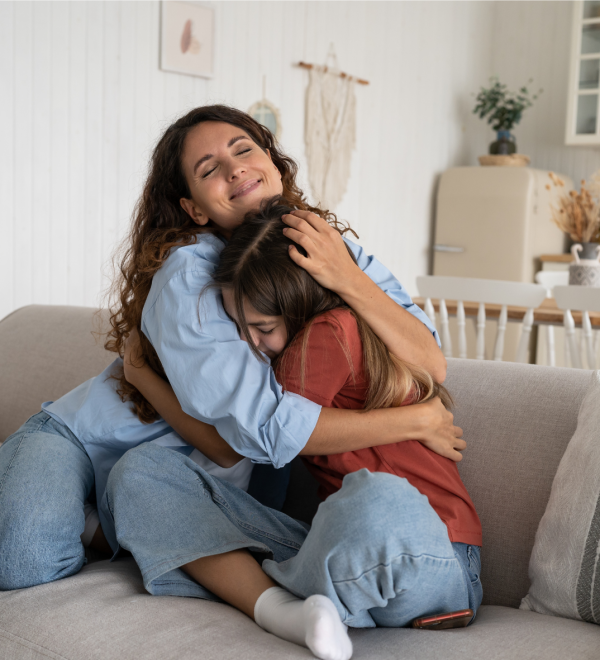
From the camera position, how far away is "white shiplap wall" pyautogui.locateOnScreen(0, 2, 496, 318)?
2818mm

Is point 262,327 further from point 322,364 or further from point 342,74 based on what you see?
point 342,74

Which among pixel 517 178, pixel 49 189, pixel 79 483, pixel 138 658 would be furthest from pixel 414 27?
pixel 138 658

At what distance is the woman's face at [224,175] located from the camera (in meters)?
1.35

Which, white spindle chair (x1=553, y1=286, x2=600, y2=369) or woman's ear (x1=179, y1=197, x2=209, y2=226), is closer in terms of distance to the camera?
woman's ear (x1=179, y1=197, x2=209, y2=226)

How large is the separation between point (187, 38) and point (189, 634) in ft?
9.85

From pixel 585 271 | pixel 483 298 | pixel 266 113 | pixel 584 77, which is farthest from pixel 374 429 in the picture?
pixel 584 77

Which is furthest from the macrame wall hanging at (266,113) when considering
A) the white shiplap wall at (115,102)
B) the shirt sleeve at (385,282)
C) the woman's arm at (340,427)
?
the woman's arm at (340,427)

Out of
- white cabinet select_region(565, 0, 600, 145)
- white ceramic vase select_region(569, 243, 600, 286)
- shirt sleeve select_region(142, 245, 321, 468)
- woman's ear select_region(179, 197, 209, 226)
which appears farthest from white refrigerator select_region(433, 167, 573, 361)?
shirt sleeve select_region(142, 245, 321, 468)

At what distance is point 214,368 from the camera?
1.12 m

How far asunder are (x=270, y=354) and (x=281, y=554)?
0.34 m

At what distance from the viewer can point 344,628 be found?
903 millimetres

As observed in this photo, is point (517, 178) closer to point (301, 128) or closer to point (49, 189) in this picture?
point (301, 128)

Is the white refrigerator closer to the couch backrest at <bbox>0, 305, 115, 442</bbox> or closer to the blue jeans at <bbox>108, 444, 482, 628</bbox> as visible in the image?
the couch backrest at <bbox>0, 305, 115, 442</bbox>

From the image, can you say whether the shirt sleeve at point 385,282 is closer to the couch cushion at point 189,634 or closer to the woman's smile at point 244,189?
the woman's smile at point 244,189
